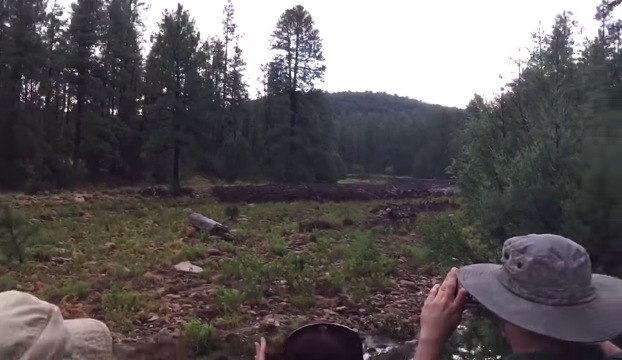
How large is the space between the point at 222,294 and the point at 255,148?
31.5m

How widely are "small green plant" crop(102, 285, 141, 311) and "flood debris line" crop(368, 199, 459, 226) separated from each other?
1258 cm

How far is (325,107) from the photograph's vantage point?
144ft

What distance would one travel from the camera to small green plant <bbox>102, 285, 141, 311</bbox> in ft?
35.9

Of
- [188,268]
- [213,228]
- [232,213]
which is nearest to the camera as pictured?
[188,268]

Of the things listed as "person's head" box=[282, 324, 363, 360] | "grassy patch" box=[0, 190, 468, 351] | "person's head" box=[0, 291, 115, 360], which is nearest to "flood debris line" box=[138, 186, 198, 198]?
"grassy patch" box=[0, 190, 468, 351]

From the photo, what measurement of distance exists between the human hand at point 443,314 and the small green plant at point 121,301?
9.49m

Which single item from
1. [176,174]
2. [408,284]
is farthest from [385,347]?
[176,174]

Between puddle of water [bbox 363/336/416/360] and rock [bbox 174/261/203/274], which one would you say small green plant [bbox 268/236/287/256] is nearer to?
rock [bbox 174/261/203/274]

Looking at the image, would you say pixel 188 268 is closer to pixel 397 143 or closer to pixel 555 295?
pixel 555 295

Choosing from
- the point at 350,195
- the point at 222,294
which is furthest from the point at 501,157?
the point at 350,195

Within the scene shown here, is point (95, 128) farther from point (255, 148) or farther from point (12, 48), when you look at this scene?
point (255, 148)

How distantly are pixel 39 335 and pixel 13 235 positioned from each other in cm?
1278

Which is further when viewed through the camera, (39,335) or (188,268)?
(188,268)

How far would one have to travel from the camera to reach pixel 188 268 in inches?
555
